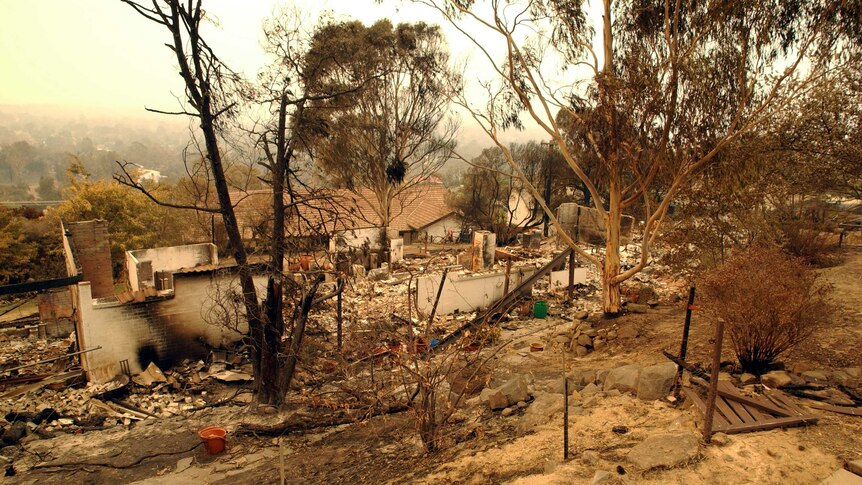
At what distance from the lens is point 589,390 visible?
713 centimetres

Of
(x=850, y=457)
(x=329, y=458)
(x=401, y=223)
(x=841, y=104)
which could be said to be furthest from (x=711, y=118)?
(x=401, y=223)

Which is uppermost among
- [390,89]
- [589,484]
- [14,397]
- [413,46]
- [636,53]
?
[413,46]

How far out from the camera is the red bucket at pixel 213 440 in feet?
23.3

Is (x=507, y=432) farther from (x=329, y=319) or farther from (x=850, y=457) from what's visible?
(x=329, y=319)

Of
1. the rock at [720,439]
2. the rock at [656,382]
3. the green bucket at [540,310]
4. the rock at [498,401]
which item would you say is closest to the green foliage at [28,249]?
the green bucket at [540,310]

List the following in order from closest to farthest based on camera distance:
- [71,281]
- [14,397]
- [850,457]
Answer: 1. [850,457]
2. [14,397]
3. [71,281]

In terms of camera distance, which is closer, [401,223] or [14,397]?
[14,397]

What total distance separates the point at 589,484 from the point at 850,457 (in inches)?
88.2

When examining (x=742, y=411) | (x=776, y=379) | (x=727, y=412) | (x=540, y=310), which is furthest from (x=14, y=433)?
(x=540, y=310)

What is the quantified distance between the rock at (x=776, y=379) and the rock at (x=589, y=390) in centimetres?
204

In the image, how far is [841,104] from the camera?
11289 millimetres

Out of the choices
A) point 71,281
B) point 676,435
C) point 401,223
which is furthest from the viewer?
point 401,223

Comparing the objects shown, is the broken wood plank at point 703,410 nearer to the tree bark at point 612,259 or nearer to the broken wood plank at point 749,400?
the broken wood plank at point 749,400

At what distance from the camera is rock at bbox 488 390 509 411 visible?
702 centimetres
